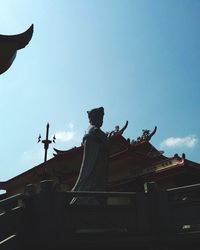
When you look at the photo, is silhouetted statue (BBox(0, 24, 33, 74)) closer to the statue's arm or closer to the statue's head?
the statue's arm

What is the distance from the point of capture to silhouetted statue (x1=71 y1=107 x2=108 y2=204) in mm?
9531

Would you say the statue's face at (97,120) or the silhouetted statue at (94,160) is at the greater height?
the statue's face at (97,120)

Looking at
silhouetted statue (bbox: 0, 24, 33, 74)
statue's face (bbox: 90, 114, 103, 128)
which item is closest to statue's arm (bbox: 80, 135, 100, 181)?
statue's face (bbox: 90, 114, 103, 128)

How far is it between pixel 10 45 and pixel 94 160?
3.63 metres

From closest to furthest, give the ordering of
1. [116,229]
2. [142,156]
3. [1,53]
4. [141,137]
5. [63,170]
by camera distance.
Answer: [1,53] < [116,229] < [142,156] < [141,137] < [63,170]

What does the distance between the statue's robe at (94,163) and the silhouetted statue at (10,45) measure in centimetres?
316

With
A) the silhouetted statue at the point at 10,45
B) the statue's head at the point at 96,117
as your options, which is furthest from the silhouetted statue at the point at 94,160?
the silhouetted statue at the point at 10,45

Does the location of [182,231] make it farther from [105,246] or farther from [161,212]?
[105,246]

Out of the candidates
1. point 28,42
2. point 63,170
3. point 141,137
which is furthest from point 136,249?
point 63,170

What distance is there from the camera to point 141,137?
18828 millimetres

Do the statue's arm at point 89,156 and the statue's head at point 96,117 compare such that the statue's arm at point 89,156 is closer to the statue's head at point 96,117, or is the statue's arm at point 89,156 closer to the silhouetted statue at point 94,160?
the silhouetted statue at point 94,160

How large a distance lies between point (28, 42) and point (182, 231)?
452 centimetres

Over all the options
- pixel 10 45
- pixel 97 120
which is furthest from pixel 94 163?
pixel 10 45

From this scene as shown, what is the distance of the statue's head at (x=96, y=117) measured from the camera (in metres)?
10.2
